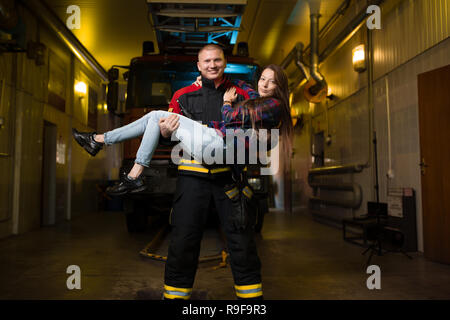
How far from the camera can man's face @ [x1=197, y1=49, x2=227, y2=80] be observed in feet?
5.81

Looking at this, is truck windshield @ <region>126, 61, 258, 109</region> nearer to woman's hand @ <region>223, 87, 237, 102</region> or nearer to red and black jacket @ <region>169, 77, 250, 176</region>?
red and black jacket @ <region>169, 77, 250, 176</region>

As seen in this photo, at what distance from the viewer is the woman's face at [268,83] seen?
1747 mm

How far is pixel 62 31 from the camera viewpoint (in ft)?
23.2

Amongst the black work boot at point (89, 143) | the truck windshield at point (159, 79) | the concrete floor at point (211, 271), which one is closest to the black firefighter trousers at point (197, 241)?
the black work boot at point (89, 143)

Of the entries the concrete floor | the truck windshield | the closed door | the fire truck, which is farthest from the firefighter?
the closed door

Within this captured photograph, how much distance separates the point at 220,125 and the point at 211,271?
2152 millimetres

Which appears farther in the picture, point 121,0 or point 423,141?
point 121,0

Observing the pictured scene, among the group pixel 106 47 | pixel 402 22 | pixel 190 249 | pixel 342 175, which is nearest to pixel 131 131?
pixel 190 249

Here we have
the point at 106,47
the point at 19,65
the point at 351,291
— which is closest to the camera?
the point at 351,291

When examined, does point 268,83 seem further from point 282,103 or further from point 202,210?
point 202,210

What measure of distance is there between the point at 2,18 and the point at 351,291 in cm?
543

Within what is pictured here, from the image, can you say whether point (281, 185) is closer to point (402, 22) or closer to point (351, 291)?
point (402, 22)
